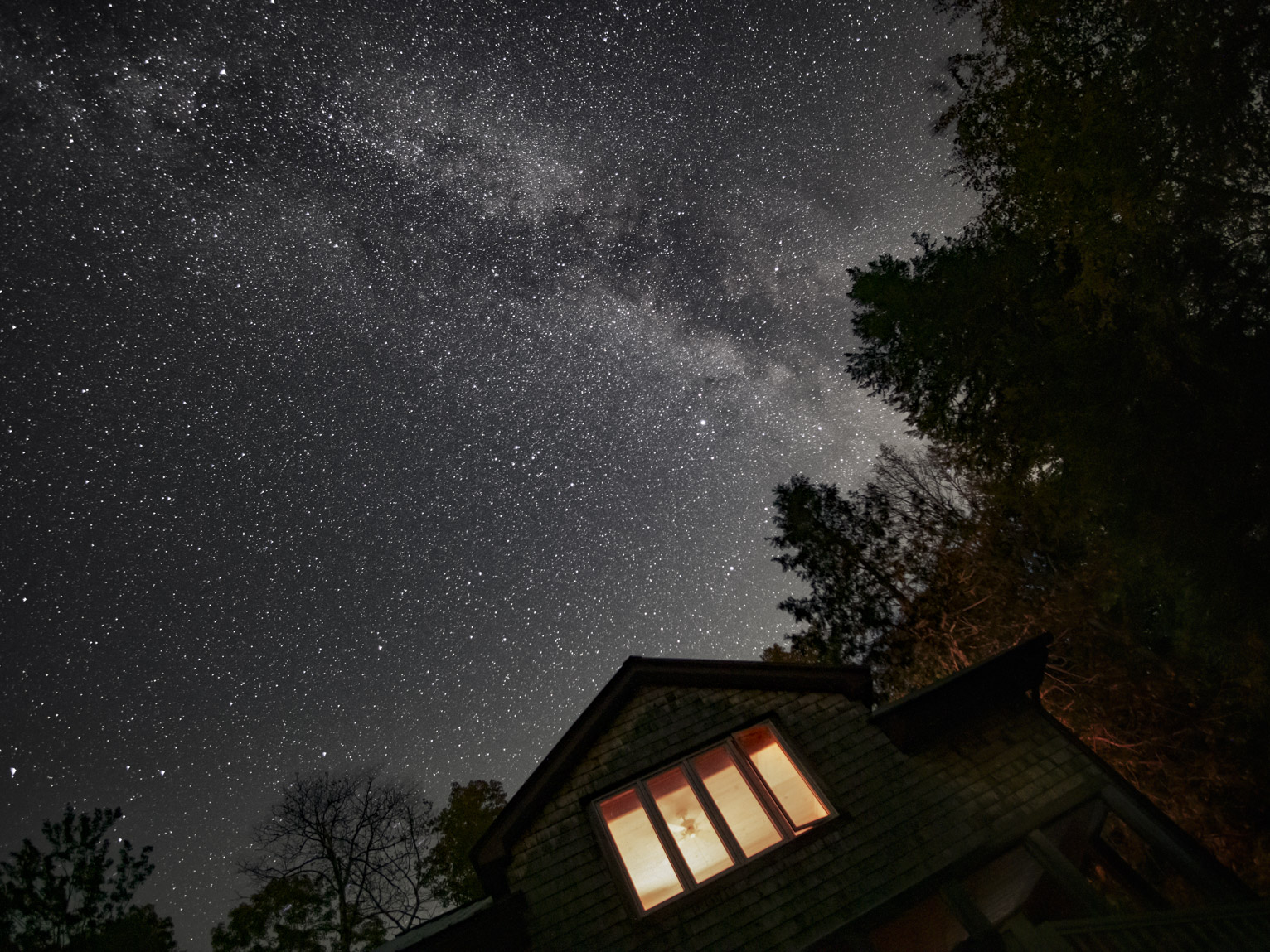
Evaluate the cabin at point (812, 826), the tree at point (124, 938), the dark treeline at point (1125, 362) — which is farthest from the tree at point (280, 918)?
the dark treeline at point (1125, 362)

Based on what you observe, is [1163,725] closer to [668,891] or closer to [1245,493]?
[1245,493]

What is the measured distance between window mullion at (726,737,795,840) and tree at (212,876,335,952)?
21310mm

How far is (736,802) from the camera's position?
312 inches

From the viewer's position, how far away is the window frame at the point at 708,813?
7035 mm

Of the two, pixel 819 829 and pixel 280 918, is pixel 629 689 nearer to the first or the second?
pixel 819 829

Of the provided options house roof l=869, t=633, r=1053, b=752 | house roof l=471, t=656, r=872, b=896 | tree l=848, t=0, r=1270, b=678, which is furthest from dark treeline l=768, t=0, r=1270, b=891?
house roof l=471, t=656, r=872, b=896

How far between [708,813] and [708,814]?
10 mm

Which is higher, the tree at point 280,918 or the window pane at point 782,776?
the tree at point 280,918

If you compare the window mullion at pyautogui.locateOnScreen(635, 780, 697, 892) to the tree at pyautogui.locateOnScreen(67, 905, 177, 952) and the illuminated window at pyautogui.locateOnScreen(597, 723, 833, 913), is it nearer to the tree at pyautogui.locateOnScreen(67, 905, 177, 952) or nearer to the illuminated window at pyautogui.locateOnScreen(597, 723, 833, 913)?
the illuminated window at pyautogui.locateOnScreen(597, 723, 833, 913)

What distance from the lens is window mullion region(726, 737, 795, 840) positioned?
739cm

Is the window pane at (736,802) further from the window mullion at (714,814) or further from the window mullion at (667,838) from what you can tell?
the window mullion at (667,838)

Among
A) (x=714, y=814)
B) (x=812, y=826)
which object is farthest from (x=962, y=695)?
(x=714, y=814)

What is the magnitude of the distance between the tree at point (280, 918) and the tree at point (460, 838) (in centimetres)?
393

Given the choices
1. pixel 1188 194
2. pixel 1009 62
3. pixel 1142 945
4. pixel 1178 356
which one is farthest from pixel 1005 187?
pixel 1142 945
